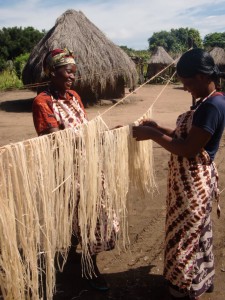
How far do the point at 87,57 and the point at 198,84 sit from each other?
1029 centimetres

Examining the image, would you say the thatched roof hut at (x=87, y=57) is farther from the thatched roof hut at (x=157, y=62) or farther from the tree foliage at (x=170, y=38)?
the tree foliage at (x=170, y=38)

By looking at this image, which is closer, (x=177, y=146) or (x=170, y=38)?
(x=177, y=146)

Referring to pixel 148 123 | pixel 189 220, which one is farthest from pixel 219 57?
pixel 189 220

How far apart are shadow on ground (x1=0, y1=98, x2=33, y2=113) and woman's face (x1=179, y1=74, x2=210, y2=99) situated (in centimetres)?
1027

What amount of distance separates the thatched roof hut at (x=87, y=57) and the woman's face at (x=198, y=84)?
9.65 meters

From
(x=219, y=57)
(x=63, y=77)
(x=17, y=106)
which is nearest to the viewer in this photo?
(x=63, y=77)

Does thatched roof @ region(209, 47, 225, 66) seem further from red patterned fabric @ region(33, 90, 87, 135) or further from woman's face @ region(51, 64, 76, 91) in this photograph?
red patterned fabric @ region(33, 90, 87, 135)

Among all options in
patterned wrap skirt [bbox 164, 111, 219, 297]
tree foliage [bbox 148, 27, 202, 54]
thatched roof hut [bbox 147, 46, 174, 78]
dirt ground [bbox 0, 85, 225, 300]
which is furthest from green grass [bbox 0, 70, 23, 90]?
tree foliage [bbox 148, 27, 202, 54]

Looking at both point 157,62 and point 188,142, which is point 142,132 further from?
point 157,62

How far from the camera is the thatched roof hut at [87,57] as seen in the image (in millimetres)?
11688

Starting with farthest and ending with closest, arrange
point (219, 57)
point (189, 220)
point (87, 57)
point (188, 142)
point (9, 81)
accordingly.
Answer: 1. point (219, 57)
2. point (9, 81)
3. point (87, 57)
4. point (189, 220)
5. point (188, 142)

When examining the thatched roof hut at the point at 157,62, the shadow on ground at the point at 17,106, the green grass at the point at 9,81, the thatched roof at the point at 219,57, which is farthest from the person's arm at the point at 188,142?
the thatched roof hut at the point at 157,62

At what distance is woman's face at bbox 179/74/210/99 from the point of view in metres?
1.92

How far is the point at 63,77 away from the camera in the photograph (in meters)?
2.38
